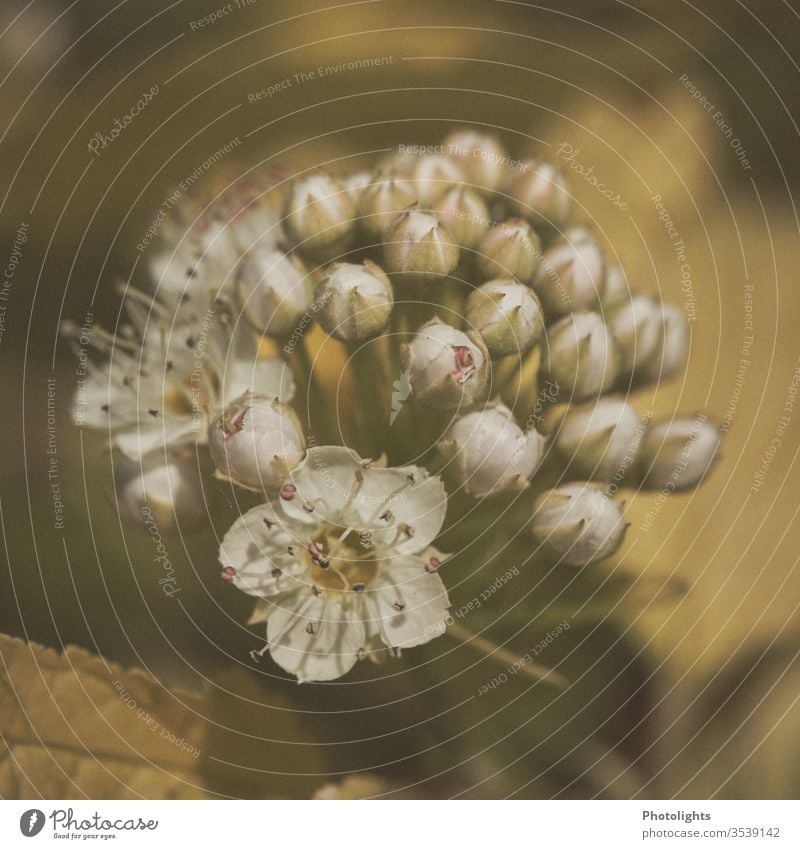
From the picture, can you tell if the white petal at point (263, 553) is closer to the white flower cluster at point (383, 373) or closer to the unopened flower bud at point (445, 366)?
the white flower cluster at point (383, 373)

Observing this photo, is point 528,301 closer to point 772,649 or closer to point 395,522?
point 395,522

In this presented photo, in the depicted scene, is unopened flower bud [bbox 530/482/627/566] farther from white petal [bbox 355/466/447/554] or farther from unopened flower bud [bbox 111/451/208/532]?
unopened flower bud [bbox 111/451/208/532]

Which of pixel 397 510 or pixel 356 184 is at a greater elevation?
pixel 356 184

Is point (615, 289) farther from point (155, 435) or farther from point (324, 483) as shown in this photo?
point (155, 435)
